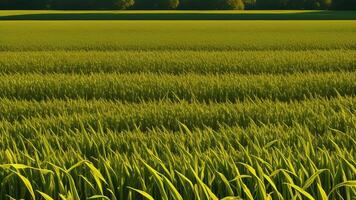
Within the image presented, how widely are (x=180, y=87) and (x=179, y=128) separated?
3210mm

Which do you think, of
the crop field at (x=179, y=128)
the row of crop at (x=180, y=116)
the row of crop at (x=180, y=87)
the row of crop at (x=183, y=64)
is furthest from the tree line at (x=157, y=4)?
the row of crop at (x=180, y=116)

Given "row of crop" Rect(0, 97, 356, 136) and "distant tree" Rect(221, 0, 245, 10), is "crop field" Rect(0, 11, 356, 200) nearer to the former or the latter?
"row of crop" Rect(0, 97, 356, 136)

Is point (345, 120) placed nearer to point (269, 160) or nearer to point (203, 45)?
point (269, 160)

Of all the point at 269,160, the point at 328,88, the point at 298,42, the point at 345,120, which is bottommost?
the point at 298,42

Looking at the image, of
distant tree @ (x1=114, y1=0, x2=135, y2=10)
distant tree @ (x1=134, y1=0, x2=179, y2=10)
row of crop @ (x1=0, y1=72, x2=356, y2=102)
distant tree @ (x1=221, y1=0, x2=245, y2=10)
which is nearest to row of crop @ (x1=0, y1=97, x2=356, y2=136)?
row of crop @ (x1=0, y1=72, x2=356, y2=102)

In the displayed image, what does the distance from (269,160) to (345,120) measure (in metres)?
2.13

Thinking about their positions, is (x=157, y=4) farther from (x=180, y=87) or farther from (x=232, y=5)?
(x=180, y=87)

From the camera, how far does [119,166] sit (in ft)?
9.59

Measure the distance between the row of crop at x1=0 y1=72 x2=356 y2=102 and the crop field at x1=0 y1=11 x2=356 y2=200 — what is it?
2 cm

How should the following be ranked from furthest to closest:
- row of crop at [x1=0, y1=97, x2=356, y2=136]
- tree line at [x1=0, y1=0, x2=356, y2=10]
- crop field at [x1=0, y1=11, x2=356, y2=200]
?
tree line at [x1=0, y1=0, x2=356, y2=10], row of crop at [x1=0, y1=97, x2=356, y2=136], crop field at [x1=0, y1=11, x2=356, y2=200]

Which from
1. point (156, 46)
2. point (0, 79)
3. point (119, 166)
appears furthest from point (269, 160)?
point (156, 46)

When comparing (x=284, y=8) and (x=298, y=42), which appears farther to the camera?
(x=284, y=8)

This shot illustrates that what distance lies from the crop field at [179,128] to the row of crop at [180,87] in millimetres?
22

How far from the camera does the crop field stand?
8.77 feet
